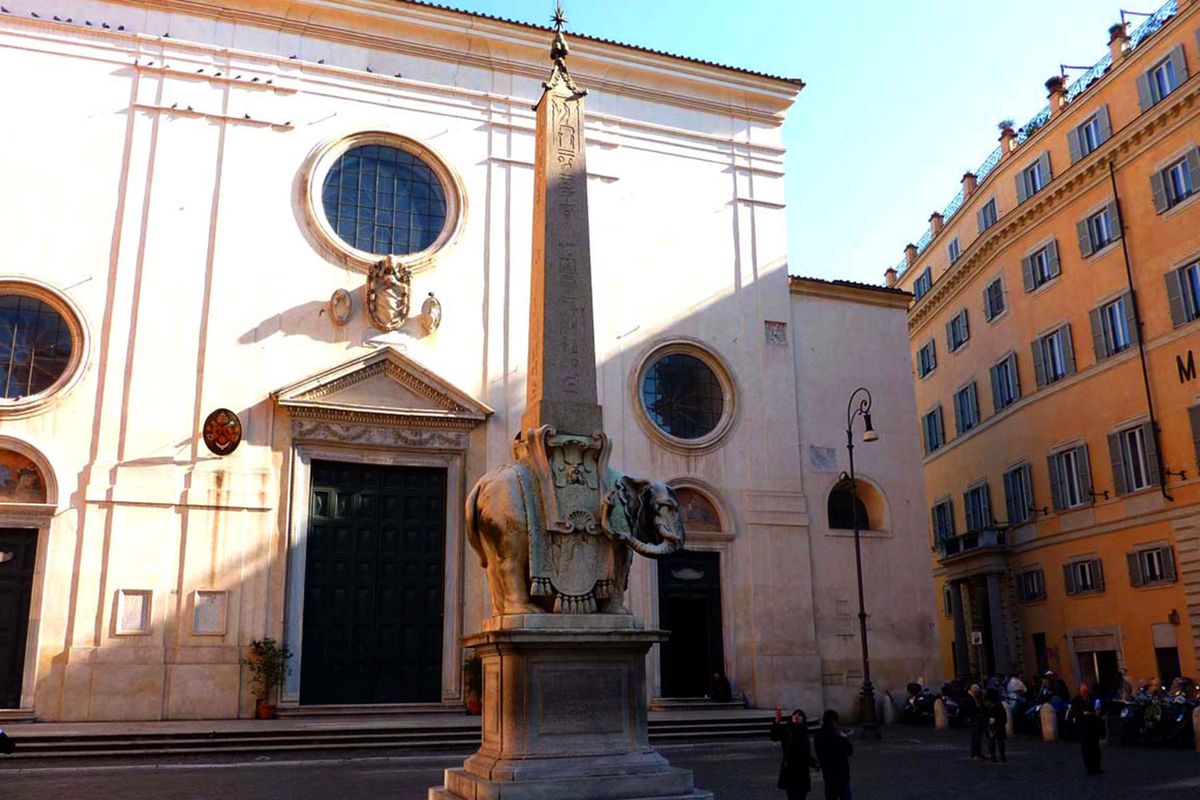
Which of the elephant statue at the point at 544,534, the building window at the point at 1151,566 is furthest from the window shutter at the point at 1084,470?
the elephant statue at the point at 544,534

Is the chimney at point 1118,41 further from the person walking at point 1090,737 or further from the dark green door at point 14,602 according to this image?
the dark green door at point 14,602

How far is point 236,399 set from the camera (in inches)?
721

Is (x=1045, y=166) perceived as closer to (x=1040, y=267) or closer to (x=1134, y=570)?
(x=1040, y=267)

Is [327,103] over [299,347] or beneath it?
over

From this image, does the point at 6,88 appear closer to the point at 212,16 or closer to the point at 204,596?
the point at 212,16

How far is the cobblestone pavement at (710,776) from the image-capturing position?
11.0 m

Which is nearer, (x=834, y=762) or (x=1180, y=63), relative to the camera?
(x=834, y=762)

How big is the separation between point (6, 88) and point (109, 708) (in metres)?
10.9

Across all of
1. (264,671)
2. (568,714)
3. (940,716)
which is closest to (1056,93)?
(940,716)

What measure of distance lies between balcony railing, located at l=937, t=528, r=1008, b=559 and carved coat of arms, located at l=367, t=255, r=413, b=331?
17.1 metres

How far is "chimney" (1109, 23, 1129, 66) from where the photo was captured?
79.7 ft

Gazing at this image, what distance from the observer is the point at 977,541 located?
28312 mm

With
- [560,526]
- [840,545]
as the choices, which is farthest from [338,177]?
[560,526]

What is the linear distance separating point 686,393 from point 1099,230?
429 inches
